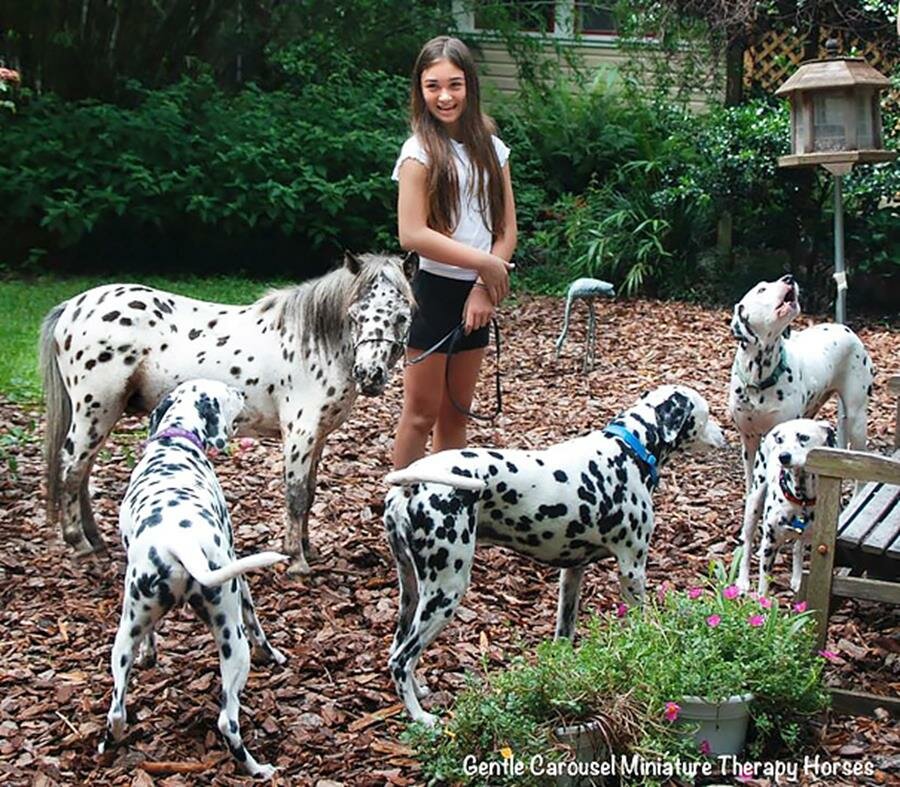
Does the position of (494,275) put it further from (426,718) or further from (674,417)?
(426,718)

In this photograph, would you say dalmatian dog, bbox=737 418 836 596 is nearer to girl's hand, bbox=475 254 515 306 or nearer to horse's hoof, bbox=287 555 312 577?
girl's hand, bbox=475 254 515 306

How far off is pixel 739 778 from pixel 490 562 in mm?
2150

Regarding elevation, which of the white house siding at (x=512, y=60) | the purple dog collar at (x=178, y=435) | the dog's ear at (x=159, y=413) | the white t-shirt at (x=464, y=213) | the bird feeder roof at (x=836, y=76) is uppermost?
the white house siding at (x=512, y=60)

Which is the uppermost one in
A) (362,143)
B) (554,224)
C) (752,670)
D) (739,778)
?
(362,143)

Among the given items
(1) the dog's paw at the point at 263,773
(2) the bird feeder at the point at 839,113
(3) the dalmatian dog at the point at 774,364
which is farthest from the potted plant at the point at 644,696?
(2) the bird feeder at the point at 839,113

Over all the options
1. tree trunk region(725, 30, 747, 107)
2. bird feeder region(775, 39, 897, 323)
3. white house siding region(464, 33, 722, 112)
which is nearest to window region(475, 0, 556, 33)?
white house siding region(464, 33, 722, 112)

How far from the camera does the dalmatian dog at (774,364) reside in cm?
555

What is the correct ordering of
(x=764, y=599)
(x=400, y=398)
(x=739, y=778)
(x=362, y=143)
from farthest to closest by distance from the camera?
(x=362, y=143) → (x=400, y=398) → (x=764, y=599) → (x=739, y=778)

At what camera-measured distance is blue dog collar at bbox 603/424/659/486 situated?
14.3 ft

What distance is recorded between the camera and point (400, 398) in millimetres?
9031

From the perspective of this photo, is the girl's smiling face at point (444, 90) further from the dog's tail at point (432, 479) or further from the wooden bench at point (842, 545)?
the wooden bench at point (842, 545)

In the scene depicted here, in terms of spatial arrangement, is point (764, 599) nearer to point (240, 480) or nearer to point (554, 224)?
point (240, 480)

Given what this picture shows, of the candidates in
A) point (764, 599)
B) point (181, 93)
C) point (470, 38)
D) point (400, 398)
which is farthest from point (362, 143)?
point (764, 599)

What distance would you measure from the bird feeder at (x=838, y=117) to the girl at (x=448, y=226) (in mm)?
3210
